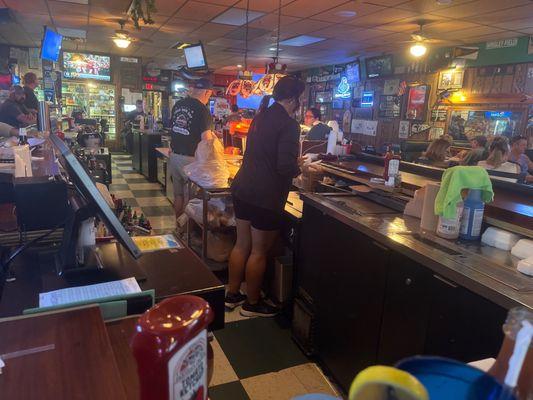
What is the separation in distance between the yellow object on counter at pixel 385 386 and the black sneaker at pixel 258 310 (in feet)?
8.78

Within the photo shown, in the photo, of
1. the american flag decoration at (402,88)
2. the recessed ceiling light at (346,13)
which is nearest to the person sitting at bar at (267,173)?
the recessed ceiling light at (346,13)

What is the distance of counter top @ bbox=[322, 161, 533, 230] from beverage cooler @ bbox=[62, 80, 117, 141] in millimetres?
10330

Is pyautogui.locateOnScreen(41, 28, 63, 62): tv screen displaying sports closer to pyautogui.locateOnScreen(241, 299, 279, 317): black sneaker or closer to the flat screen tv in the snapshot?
pyautogui.locateOnScreen(241, 299, 279, 317): black sneaker

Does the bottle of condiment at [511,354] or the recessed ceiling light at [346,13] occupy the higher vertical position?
the recessed ceiling light at [346,13]

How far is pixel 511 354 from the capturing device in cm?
48

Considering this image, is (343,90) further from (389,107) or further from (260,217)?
(260,217)

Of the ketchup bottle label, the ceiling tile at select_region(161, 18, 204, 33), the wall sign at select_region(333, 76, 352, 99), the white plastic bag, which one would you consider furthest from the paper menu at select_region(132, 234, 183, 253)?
the wall sign at select_region(333, 76, 352, 99)

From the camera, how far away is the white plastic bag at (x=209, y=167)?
11.4 ft

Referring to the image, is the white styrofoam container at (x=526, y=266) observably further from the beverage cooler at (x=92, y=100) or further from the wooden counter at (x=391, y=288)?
the beverage cooler at (x=92, y=100)

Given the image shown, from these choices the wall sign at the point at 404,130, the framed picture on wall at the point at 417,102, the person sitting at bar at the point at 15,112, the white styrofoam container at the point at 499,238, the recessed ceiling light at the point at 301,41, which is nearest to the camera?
the white styrofoam container at the point at 499,238

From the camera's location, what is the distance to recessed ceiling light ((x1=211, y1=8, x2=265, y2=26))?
5656 millimetres

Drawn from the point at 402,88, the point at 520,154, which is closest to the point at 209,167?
the point at 520,154

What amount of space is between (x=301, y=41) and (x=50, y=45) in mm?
4267

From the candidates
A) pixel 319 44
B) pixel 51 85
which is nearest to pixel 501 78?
pixel 319 44
